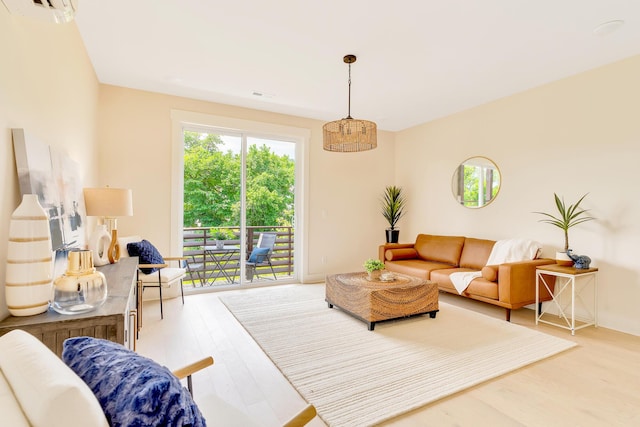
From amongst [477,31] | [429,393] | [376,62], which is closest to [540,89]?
[477,31]

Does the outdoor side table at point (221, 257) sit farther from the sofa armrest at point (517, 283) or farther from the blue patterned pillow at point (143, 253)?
the sofa armrest at point (517, 283)

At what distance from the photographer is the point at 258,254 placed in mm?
5016

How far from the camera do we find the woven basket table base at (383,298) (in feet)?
10.5

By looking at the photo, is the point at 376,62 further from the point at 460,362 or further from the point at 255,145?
the point at 460,362

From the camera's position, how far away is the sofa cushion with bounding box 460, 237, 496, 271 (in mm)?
4312

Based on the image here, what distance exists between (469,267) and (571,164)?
1.75 m

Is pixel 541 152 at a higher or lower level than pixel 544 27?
lower

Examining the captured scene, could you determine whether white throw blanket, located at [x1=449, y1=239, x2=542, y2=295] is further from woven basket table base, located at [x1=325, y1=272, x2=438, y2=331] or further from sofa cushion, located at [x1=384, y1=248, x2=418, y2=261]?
sofa cushion, located at [x1=384, y1=248, x2=418, y2=261]

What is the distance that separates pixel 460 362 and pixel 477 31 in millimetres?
2767

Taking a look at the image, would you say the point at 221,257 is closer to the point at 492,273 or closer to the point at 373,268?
the point at 373,268

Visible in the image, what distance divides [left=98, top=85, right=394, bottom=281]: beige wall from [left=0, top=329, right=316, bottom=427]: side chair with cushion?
3.64m

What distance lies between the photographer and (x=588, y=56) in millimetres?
3221

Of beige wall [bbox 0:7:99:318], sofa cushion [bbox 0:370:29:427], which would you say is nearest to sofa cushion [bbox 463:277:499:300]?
sofa cushion [bbox 0:370:29:427]

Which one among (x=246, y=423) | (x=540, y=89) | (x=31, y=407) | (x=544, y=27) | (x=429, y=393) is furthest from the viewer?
(x=540, y=89)
